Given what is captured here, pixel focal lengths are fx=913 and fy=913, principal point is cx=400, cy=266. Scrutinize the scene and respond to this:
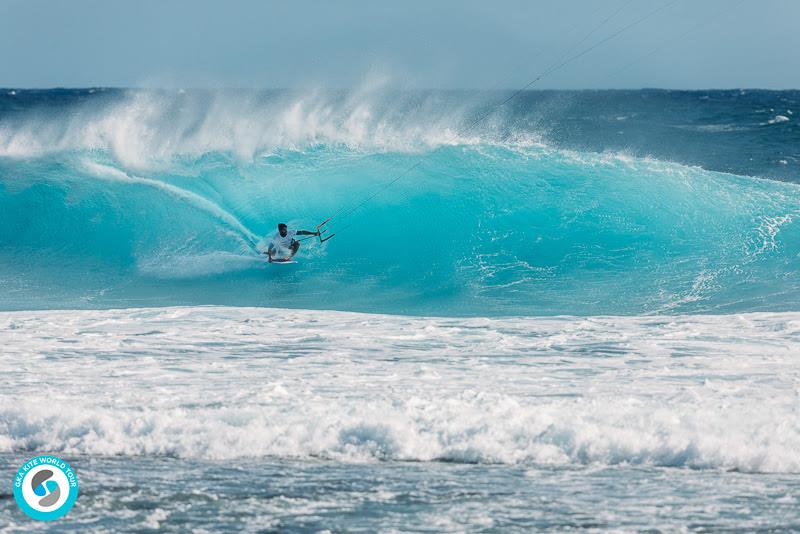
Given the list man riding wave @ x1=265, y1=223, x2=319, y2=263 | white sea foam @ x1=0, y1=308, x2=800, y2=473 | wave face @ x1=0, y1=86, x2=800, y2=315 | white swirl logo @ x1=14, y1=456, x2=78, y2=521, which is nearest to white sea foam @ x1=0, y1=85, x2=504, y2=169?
wave face @ x1=0, y1=86, x2=800, y2=315

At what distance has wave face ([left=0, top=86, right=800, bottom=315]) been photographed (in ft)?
39.4

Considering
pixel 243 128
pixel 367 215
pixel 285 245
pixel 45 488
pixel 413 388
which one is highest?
pixel 243 128

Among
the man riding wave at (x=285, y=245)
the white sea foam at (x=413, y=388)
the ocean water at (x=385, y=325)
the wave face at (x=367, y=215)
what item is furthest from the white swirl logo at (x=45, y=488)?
the man riding wave at (x=285, y=245)

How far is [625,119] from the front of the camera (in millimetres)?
36094

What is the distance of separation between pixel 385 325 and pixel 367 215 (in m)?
6.36

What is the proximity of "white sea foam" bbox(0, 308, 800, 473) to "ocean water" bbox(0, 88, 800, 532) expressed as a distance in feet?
0.09

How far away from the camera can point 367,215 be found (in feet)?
50.9

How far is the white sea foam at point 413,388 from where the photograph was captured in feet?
18.9

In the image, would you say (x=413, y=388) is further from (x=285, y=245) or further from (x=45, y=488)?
(x=285, y=245)

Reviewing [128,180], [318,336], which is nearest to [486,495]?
[318,336]

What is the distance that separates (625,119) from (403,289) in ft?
85.3

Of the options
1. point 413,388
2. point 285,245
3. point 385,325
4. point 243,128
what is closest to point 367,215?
point 285,245

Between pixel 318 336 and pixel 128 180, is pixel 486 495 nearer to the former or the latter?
pixel 318 336

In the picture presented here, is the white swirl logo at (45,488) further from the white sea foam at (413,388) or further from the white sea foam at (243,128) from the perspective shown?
the white sea foam at (243,128)
